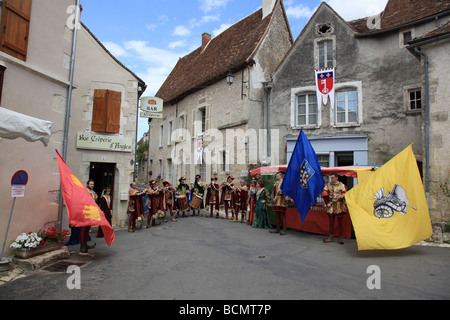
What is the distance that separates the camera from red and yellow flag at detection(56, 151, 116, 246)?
5.32 meters

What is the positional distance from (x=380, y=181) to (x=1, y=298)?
272 inches

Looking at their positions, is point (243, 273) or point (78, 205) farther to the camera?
point (78, 205)

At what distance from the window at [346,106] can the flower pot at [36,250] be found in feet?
37.6

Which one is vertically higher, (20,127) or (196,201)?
(20,127)

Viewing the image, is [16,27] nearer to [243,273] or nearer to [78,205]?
[78,205]

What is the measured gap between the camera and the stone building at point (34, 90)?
5.69 meters

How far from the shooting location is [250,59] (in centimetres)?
1427

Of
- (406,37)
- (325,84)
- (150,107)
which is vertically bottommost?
(150,107)

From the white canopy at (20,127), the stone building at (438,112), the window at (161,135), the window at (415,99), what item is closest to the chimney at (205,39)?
the window at (161,135)

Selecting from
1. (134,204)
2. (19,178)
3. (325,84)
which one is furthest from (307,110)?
(19,178)

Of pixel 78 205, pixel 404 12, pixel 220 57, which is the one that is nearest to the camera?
pixel 78 205

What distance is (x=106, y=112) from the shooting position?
9.92 meters

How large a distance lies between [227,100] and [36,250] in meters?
12.0

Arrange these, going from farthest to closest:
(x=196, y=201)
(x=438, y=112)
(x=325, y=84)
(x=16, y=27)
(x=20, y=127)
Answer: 1. (x=325, y=84)
2. (x=196, y=201)
3. (x=438, y=112)
4. (x=16, y=27)
5. (x=20, y=127)
